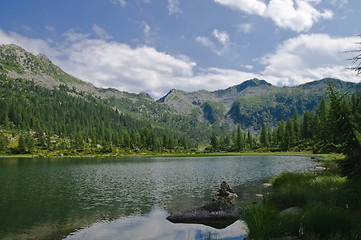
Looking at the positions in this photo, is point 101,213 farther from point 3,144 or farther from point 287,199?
point 3,144

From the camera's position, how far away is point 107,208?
30.3m

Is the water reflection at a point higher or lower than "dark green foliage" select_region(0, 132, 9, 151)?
lower

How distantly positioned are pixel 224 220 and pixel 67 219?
650 inches

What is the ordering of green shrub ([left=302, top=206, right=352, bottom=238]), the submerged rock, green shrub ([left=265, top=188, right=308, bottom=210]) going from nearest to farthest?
green shrub ([left=302, top=206, right=352, bottom=238])
green shrub ([left=265, top=188, right=308, bottom=210])
the submerged rock

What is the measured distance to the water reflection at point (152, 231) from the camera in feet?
64.7

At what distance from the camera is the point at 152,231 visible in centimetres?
2130

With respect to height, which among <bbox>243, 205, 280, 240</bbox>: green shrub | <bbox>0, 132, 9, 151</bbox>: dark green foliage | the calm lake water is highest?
<bbox>0, 132, 9, 151</bbox>: dark green foliage

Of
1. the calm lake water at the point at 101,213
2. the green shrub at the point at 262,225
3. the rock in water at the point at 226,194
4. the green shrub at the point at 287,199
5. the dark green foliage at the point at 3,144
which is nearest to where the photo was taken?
the green shrub at the point at 262,225

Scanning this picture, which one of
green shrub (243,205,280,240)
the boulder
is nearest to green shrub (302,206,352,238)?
green shrub (243,205,280,240)

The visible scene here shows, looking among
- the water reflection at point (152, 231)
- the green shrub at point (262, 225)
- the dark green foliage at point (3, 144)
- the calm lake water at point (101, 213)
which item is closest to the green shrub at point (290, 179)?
the calm lake water at point (101, 213)

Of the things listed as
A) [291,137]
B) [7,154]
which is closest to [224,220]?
[291,137]

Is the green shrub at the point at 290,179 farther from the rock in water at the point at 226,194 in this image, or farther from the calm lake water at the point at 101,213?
the rock in water at the point at 226,194

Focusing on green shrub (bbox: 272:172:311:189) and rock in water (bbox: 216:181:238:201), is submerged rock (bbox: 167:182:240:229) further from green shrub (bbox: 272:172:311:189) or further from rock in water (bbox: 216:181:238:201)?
green shrub (bbox: 272:172:311:189)

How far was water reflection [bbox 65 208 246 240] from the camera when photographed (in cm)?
1973
